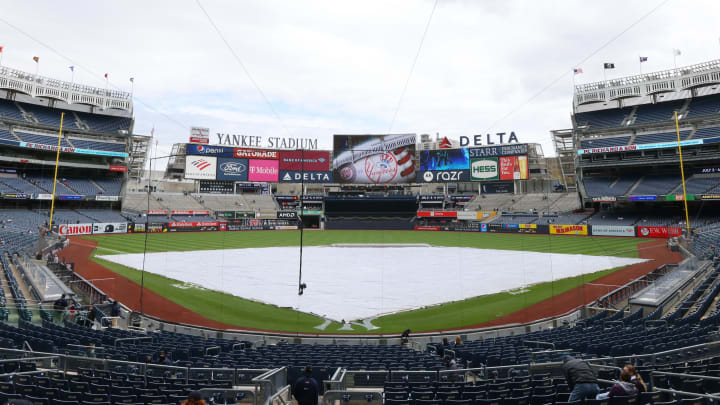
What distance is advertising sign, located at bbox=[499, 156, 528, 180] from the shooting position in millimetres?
74188

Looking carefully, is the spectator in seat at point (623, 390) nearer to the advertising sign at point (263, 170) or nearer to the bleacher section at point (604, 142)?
the bleacher section at point (604, 142)

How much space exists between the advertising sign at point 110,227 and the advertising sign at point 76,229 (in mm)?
980

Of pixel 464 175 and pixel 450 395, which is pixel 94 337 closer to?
pixel 450 395

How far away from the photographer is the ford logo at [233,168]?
80.4 metres

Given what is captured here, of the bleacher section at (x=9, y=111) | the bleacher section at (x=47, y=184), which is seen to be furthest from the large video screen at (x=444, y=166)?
the bleacher section at (x=9, y=111)

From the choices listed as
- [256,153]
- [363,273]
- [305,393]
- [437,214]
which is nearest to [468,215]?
[437,214]

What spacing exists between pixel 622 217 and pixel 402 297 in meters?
54.0

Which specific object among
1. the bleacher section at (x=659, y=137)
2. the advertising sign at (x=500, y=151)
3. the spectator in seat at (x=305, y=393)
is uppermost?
the advertising sign at (x=500, y=151)

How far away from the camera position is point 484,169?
77.0 m

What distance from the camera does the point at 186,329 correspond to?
15336 millimetres

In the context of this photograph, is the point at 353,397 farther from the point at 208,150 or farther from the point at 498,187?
the point at 498,187

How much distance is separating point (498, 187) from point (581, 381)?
8186 cm

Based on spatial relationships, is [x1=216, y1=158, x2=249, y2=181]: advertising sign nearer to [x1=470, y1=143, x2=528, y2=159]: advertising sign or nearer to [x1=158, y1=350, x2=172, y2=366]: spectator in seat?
[x1=470, y1=143, x2=528, y2=159]: advertising sign

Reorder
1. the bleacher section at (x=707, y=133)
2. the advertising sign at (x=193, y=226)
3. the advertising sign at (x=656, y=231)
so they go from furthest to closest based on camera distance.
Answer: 1. the advertising sign at (x=193, y=226)
2. the bleacher section at (x=707, y=133)
3. the advertising sign at (x=656, y=231)
